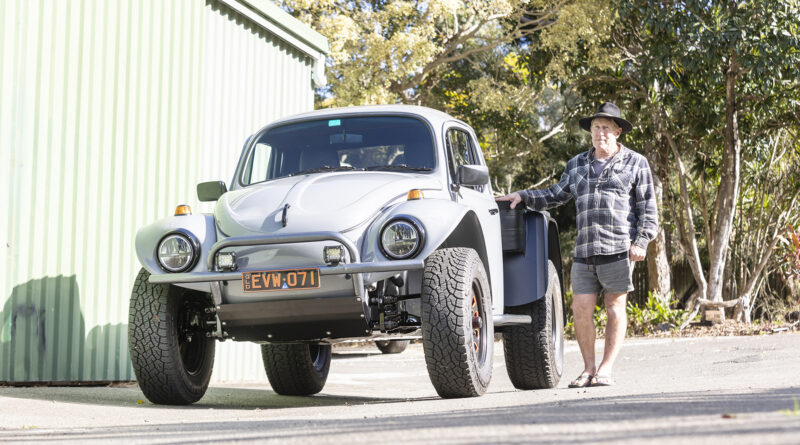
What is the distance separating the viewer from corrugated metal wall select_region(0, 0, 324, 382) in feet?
24.0

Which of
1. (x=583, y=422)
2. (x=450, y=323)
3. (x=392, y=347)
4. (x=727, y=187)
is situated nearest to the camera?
(x=583, y=422)

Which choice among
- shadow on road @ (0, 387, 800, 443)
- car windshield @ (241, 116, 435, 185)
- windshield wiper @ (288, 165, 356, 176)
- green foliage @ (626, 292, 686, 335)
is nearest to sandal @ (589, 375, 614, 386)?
shadow on road @ (0, 387, 800, 443)

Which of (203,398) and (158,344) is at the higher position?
(158,344)

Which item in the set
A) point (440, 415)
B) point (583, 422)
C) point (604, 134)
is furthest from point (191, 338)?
point (583, 422)

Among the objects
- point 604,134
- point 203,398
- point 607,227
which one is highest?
point 604,134

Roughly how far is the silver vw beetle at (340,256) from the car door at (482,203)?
2 centimetres

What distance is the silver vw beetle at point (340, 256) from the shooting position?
5.43 meters

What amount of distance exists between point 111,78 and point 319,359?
306 cm

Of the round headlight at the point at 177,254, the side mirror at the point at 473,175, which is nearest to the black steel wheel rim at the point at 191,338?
the round headlight at the point at 177,254

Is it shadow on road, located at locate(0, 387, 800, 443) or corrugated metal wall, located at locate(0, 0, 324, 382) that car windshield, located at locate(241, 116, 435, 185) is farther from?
shadow on road, located at locate(0, 387, 800, 443)

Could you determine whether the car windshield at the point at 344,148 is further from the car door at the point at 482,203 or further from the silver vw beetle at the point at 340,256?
the car door at the point at 482,203

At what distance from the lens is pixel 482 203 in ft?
22.6

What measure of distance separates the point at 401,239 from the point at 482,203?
1.58 metres

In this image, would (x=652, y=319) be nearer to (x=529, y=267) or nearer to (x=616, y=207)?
(x=529, y=267)
